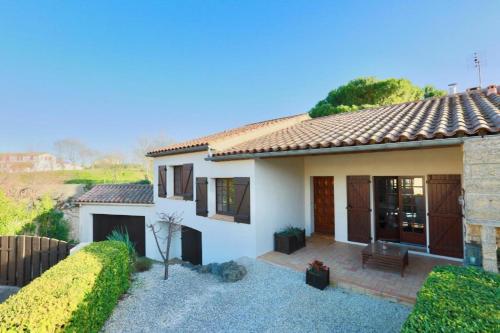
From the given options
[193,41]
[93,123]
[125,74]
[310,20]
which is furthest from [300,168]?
[93,123]

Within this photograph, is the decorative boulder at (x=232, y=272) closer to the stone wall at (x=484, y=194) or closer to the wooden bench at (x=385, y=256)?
the wooden bench at (x=385, y=256)

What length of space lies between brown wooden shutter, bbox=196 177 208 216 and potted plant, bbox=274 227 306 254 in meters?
2.97

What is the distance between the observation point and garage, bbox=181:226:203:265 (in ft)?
33.9

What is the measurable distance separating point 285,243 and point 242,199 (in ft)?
6.28

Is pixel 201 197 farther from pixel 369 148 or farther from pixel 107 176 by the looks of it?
pixel 107 176

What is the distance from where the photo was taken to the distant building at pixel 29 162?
2497 cm

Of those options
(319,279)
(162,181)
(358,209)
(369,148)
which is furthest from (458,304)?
(162,181)

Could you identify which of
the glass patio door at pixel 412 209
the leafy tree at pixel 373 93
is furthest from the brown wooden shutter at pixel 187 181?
the leafy tree at pixel 373 93

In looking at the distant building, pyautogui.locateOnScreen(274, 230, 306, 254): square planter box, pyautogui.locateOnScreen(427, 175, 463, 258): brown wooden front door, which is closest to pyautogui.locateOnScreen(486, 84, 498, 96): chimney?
pyautogui.locateOnScreen(427, 175, 463, 258): brown wooden front door

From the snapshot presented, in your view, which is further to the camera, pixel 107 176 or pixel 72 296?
pixel 107 176

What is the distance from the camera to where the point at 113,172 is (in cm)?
2834

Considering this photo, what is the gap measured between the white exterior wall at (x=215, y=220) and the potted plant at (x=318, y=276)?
215 centimetres

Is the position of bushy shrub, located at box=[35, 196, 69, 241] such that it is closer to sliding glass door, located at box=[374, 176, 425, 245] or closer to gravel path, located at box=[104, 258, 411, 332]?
gravel path, located at box=[104, 258, 411, 332]

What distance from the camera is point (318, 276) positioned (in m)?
5.41
